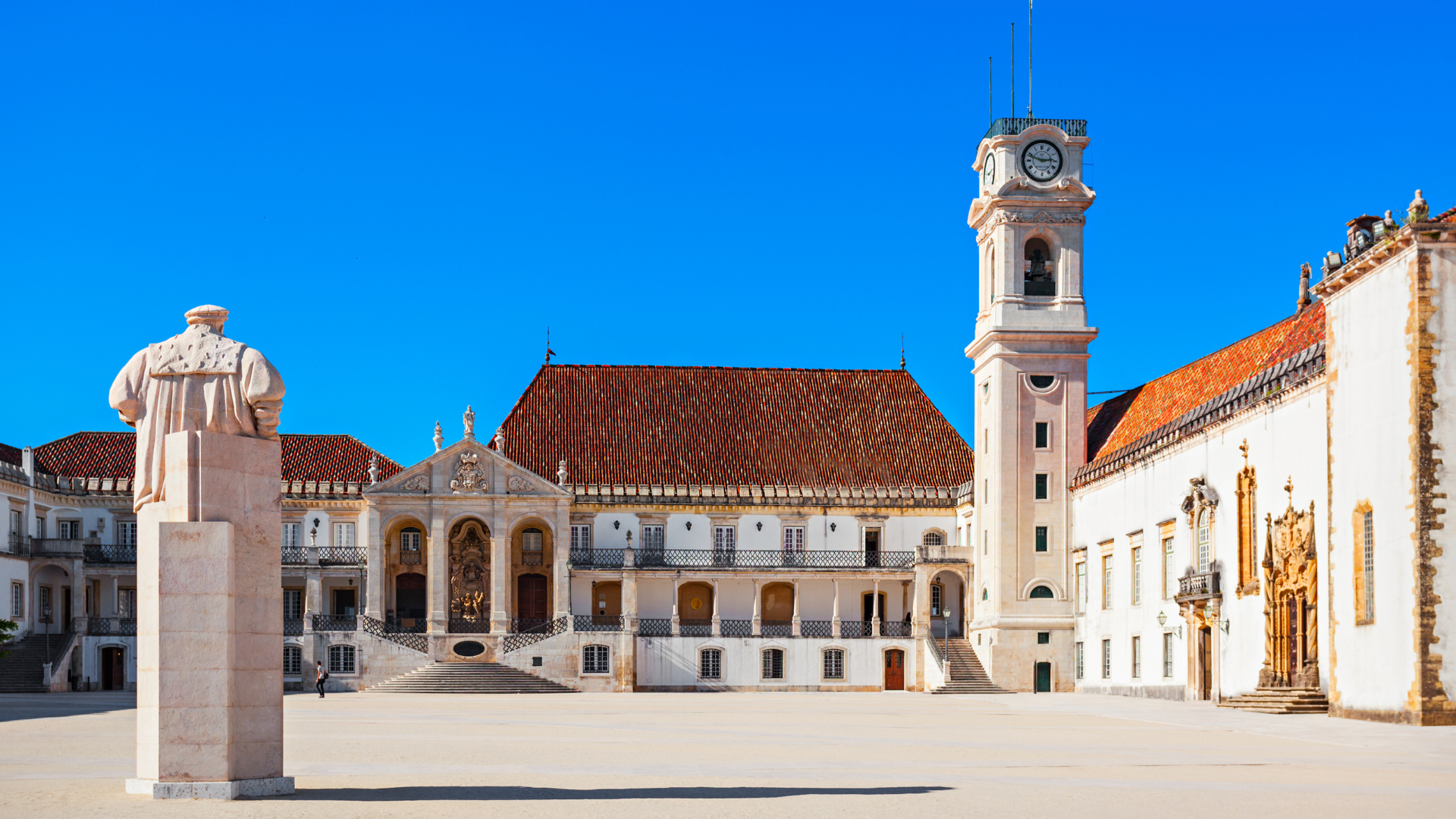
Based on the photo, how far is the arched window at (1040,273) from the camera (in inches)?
2194

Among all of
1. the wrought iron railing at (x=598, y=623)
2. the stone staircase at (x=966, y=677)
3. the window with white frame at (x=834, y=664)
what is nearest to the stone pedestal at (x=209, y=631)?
the stone staircase at (x=966, y=677)

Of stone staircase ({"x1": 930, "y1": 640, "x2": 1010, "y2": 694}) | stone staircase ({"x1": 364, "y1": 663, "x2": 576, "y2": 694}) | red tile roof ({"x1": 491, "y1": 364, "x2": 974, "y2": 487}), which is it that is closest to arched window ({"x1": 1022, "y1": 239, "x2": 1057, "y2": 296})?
red tile roof ({"x1": 491, "y1": 364, "x2": 974, "y2": 487})

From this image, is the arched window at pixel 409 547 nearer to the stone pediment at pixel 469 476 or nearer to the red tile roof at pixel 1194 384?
the stone pediment at pixel 469 476

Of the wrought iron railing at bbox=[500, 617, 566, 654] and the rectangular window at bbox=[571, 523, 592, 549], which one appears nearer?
the wrought iron railing at bbox=[500, 617, 566, 654]

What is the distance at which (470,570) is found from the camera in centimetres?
6206

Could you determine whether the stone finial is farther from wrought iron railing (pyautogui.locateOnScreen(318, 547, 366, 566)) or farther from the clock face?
wrought iron railing (pyautogui.locateOnScreen(318, 547, 366, 566))

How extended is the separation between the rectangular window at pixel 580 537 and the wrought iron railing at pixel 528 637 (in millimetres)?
3797

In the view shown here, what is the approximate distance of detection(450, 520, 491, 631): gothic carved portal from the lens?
61625 millimetres

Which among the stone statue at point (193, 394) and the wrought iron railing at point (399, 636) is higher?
the stone statue at point (193, 394)

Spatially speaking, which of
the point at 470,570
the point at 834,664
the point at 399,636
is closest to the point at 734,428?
the point at 834,664

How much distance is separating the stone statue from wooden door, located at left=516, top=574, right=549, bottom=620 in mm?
47204

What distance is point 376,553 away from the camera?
59.9 m

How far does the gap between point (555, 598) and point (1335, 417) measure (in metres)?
32.3

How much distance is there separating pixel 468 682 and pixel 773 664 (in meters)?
10.6
